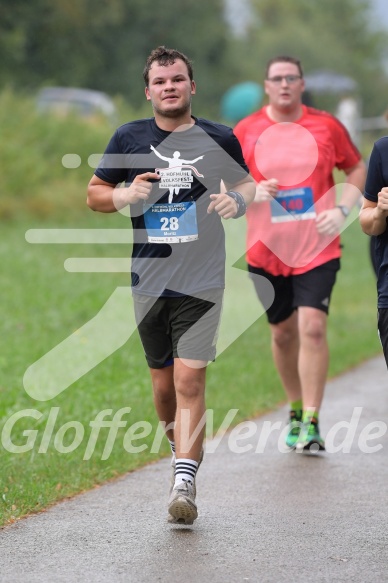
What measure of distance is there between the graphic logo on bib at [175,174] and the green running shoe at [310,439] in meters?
2.47

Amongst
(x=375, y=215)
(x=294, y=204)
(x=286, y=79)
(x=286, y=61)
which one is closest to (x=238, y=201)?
(x=375, y=215)

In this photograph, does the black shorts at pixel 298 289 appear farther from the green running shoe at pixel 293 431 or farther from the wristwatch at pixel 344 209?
the green running shoe at pixel 293 431

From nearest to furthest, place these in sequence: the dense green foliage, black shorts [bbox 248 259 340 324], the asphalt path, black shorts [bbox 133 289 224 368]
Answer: the asphalt path
black shorts [bbox 133 289 224 368]
black shorts [bbox 248 259 340 324]
the dense green foliage

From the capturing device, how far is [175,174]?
5945mm

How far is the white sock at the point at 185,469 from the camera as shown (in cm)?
587

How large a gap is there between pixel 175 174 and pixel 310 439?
2560 mm

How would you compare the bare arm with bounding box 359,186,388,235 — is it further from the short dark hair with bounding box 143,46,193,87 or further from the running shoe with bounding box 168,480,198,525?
the running shoe with bounding box 168,480,198,525

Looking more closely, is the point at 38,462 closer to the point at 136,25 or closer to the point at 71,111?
the point at 71,111

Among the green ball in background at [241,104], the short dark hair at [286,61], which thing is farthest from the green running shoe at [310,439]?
the green ball in background at [241,104]

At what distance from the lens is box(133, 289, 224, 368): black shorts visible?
6.01 m

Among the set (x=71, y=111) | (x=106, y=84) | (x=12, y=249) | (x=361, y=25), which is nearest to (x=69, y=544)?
(x=12, y=249)

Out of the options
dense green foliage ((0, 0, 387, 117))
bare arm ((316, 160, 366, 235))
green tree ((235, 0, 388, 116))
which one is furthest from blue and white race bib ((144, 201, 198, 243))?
green tree ((235, 0, 388, 116))

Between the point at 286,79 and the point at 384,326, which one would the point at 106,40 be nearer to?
the point at 286,79

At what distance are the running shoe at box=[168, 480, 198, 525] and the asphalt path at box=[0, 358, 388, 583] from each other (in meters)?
0.06
